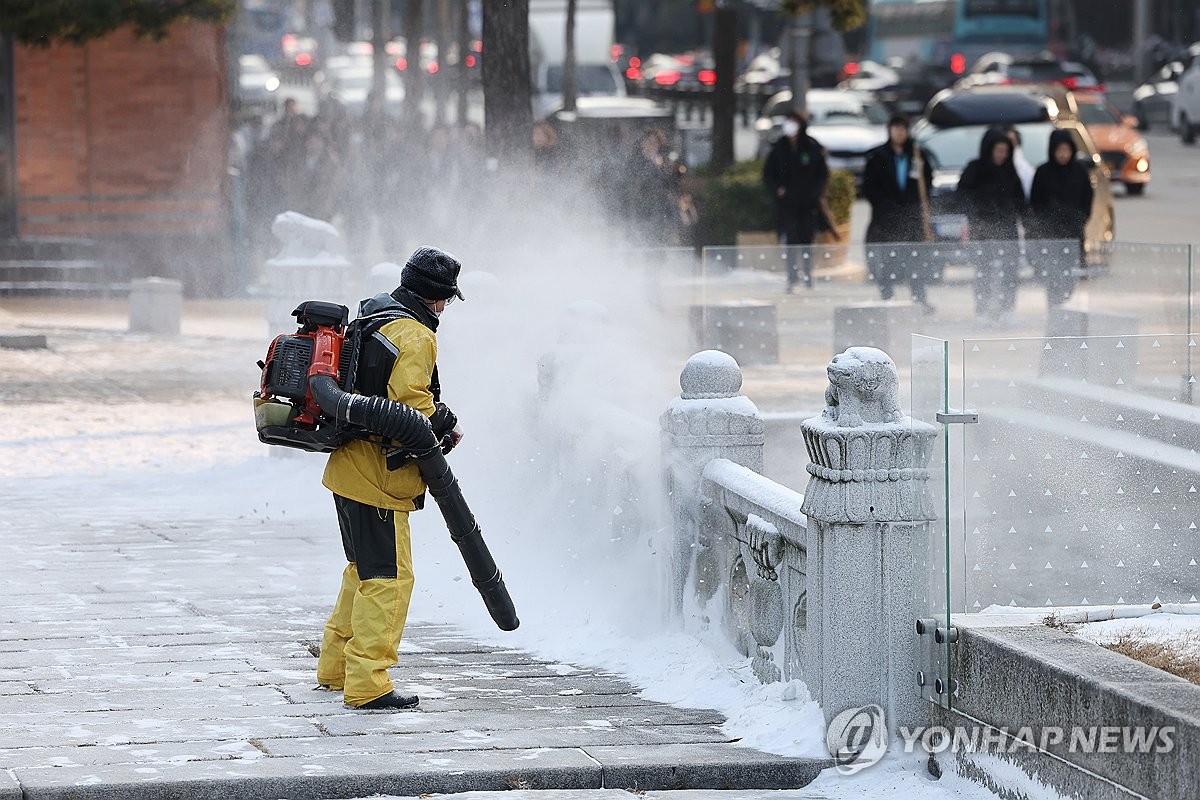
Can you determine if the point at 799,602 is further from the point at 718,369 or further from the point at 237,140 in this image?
the point at 237,140

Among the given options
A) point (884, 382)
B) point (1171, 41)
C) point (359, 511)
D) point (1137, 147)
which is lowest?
point (359, 511)

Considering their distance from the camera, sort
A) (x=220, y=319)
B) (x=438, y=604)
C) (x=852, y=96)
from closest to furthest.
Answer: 1. (x=438, y=604)
2. (x=220, y=319)
3. (x=852, y=96)

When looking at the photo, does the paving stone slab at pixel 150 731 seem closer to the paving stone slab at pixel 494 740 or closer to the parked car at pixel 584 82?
the paving stone slab at pixel 494 740

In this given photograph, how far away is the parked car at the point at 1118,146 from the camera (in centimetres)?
3078

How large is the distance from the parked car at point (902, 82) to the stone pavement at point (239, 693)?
36.9 metres

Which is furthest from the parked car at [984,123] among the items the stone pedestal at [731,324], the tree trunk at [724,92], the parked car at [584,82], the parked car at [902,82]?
the parked car at [902,82]

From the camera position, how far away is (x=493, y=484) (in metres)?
9.69

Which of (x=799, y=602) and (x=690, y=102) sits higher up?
(x=690, y=102)

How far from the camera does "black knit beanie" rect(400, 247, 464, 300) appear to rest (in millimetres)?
6355

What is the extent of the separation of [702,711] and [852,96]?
3077 centimetres

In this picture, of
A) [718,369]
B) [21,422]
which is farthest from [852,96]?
[718,369]

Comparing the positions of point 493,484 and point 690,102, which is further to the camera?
point 690,102

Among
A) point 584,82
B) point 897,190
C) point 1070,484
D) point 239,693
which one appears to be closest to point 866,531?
point 1070,484

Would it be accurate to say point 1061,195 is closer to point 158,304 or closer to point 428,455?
point 158,304
